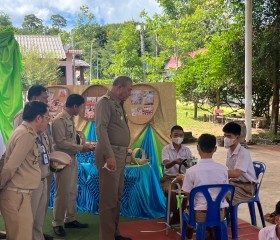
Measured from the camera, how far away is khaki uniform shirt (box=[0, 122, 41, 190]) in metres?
2.74

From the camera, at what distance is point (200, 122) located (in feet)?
57.0

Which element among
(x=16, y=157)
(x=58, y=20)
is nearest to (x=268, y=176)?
(x=16, y=157)

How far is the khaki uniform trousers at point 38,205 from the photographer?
316cm

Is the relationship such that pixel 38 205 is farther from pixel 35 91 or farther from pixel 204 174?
pixel 204 174

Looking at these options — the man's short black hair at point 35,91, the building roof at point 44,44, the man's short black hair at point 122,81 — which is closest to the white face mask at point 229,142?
the man's short black hair at point 122,81

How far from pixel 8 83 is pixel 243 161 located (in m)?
3.00

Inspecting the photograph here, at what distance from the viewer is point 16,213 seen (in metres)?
2.83

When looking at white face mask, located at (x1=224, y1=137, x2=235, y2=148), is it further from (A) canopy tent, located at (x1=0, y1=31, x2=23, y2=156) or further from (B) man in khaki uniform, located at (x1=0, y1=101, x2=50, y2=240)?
(A) canopy tent, located at (x1=0, y1=31, x2=23, y2=156)

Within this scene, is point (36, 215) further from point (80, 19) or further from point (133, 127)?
point (80, 19)

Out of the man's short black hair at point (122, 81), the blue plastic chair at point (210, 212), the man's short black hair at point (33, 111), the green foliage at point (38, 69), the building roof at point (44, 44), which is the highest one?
the building roof at point (44, 44)

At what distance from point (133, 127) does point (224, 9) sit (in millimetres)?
10346

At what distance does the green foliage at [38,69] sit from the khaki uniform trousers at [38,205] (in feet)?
68.8

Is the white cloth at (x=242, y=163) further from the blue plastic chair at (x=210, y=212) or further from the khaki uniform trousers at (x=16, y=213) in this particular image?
the khaki uniform trousers at (x=16, y=213)

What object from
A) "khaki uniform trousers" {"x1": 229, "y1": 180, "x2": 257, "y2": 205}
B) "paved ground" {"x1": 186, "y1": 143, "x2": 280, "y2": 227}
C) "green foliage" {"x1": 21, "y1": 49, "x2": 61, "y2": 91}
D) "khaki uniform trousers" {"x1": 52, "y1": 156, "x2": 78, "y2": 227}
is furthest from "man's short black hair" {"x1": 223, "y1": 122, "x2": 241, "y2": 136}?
"green foliage" {"x1": 21, "y1": 49, "x2": 61, "y2": 91}
